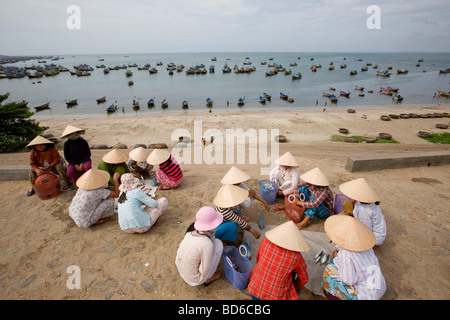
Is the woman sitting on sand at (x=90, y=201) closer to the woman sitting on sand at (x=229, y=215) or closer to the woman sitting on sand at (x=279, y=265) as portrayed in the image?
the woman sitting on sand at (x=229, y=215)

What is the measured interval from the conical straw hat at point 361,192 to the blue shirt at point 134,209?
3.53m

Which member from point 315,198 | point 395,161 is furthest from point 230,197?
point 395,161

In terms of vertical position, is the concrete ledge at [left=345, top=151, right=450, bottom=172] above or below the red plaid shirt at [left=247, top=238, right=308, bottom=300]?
above

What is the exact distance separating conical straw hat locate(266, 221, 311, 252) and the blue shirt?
7.72 ft

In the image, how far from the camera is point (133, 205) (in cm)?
385

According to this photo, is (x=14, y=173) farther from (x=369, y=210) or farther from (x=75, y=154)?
(x=369, y=210)

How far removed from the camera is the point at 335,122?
18359mm

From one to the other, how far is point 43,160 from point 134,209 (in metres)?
3.38

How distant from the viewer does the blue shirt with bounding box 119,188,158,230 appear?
383 cm

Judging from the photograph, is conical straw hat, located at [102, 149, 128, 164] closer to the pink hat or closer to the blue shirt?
the blue shirt

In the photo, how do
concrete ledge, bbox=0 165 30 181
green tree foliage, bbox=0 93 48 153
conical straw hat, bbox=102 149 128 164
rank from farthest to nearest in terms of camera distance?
1. green tree foliage, bbox=0 93 48 153
2. concrete ledge, bbox=0 165 30 181
3. conical straw hat, bbox=102 149 128 164

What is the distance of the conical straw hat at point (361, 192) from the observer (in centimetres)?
352

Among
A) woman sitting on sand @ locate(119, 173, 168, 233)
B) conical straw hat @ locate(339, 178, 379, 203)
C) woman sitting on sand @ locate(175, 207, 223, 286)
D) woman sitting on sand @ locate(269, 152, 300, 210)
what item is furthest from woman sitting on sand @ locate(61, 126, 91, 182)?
conical straw hat @ locate(339, 178, 379, 203)
